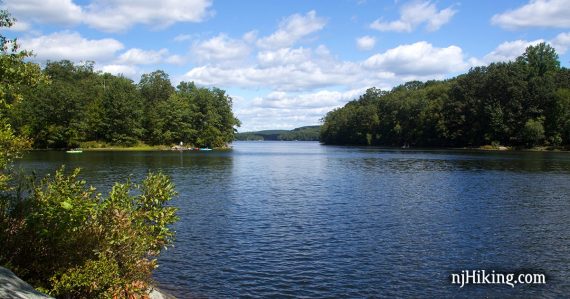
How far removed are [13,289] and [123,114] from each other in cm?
14026

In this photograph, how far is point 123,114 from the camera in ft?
463

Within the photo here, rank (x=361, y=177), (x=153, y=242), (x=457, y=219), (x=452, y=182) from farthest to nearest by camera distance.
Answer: (x=361, y=177)
(x=452, y=182)
(x=457, y=219)
(x=153, y=242)

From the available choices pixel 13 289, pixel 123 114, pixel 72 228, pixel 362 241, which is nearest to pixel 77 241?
pixel 72 228

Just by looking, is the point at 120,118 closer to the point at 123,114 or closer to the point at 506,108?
the point at 123,114

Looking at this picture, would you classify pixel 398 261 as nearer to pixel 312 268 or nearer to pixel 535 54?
pixel 312 268

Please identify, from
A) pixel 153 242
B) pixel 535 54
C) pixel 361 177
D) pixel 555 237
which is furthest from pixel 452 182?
pixel 535 54

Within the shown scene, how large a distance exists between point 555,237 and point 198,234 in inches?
766

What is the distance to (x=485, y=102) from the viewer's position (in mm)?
151250

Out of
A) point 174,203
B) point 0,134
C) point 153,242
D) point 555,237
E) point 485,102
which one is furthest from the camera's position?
point 485,102

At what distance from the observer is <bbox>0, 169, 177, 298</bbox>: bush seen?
37.0 feet

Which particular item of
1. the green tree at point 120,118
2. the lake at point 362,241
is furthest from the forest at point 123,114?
the lake at point 362,241

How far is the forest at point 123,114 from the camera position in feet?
441

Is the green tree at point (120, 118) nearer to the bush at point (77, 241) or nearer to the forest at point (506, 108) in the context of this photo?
the forest at point (506, 108)

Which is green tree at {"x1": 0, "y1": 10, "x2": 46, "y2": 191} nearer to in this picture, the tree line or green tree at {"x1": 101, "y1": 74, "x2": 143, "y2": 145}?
the tree line
